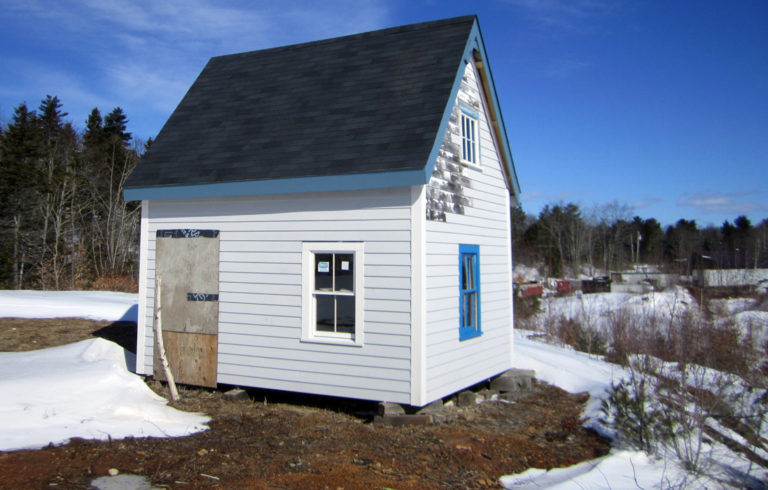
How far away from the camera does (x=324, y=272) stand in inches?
331

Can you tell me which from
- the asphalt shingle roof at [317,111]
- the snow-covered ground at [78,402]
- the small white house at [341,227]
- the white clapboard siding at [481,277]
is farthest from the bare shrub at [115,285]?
the white clapboard siding at [481,277]

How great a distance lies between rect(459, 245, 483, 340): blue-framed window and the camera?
8891 millimetres

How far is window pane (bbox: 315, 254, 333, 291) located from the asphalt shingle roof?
4.24ft

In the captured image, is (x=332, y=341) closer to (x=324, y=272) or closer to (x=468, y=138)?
(x=324, y=272)

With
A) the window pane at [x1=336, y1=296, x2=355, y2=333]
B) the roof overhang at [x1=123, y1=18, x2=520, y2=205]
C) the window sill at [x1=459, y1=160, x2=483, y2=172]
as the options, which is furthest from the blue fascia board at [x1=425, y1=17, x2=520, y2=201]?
the window pane at [x1=336, y1=296, x2=355, y2=333]

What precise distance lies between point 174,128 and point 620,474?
9202mm

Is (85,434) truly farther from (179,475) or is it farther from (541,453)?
(541,453)

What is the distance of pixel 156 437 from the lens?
6.58 metres

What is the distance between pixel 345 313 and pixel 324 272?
0.72 m

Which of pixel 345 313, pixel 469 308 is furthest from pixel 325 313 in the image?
pixel 469 308

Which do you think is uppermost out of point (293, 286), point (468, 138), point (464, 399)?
point (468, 138)

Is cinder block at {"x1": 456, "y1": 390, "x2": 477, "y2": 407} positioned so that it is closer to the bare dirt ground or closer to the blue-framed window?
the bare dirt ground

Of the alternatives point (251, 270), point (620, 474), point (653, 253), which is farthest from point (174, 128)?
point (653, 253)

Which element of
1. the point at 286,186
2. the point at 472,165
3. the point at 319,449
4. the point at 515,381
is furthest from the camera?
the point at 515,381
